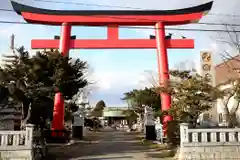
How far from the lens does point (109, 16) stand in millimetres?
29312

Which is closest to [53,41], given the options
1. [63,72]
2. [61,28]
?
[61,28]

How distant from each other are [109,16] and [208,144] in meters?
15.2

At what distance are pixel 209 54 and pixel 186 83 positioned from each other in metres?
13.5

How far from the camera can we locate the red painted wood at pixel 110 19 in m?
29.6

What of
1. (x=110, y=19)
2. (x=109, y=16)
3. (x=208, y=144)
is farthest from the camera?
(x=110, y=19)

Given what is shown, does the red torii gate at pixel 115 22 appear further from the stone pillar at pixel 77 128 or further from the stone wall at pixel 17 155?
the stone wall at pixel 17 155

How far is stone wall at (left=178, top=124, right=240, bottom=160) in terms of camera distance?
17.1 meters

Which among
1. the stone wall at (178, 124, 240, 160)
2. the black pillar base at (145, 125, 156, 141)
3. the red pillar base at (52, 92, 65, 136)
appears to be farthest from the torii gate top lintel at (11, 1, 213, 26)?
the stone wall at (178, 124, 240, 160)

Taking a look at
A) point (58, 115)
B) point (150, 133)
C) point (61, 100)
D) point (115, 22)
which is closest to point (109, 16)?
point (115, 22)

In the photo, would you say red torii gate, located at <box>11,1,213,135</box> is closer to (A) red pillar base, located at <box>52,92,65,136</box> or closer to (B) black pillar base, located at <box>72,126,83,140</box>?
(A) red pillar base, located at <box>52,92,65,136</box>

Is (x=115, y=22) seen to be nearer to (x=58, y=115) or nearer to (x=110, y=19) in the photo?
(x=110, y=19)

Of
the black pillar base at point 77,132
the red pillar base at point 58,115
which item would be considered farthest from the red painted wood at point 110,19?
the black pillar base at point 77,132

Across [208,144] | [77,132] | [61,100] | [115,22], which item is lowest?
[208,144]

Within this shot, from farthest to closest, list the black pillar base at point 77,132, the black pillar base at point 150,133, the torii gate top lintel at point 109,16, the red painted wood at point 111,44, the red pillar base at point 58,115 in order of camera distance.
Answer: the black pillar base at point 77,132
the black pillar base at point 150,133
the red painted wood at point 111,44
the torii gate top lintel at point 109,16
the red pillar base at point 58,115
